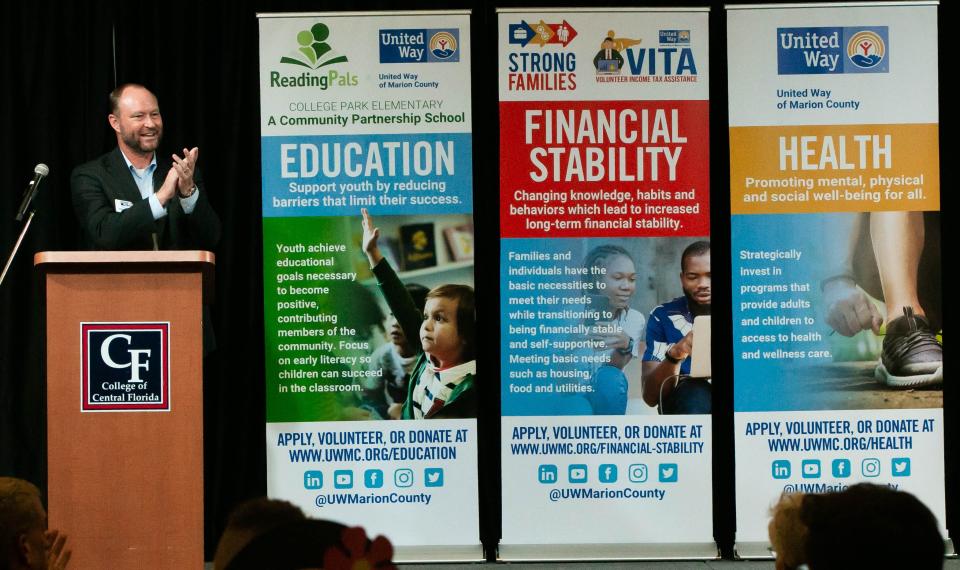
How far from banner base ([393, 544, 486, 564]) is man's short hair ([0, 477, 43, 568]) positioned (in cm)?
325

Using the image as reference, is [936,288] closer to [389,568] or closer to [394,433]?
[394,433]

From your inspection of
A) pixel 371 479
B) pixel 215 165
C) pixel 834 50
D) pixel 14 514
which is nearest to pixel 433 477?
pixel 371 479

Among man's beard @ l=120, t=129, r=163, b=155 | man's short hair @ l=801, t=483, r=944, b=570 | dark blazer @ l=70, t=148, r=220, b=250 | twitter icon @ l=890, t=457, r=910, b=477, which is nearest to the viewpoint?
man's short hair @ l=801, t=483, r=944, b=570

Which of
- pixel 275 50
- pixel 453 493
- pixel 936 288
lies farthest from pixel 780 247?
pixel 275 50

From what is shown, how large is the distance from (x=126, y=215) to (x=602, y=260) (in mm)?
2115

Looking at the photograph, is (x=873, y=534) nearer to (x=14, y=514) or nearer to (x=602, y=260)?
(x=14, y=514)

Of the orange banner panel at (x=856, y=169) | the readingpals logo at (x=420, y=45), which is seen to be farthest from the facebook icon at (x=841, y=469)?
the readingpals logo at (x=420, y=45)

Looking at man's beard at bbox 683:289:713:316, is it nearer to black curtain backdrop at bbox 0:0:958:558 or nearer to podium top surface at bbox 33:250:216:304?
black curtain backdrop at bbox 0:0:958:558

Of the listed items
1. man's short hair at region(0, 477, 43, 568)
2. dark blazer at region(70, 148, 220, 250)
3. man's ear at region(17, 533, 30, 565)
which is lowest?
man's ear at region(17, 533, 30, 565)

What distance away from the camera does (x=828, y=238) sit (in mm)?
5035

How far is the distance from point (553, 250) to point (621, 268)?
324 millimetres

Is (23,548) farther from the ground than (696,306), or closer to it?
closer to it

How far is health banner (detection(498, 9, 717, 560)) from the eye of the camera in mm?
5012

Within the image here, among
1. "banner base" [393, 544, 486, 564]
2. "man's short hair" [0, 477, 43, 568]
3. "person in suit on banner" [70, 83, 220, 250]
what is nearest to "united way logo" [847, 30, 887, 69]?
"banner base" [393, 544, 486, 564]
